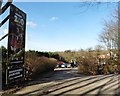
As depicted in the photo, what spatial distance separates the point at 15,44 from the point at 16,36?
38 centimetres

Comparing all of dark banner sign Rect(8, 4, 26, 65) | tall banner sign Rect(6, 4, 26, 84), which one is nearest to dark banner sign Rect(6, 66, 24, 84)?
tall banner sign Rect(6, 4, 26, 84)

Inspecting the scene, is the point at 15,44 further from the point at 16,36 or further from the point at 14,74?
the point at 14,74

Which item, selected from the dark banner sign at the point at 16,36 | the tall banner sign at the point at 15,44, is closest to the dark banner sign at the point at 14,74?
the tall banner sign at the point at 15,44

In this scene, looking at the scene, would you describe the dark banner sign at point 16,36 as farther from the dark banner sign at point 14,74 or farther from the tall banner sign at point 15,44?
the dark banner sign at point 14,74

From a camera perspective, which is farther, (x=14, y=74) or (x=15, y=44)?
(x=15, y=44)

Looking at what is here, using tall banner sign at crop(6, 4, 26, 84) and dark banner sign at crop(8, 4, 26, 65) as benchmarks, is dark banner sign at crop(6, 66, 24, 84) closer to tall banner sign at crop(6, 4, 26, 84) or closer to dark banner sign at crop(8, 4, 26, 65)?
tall banner sign at crop(6, 4, 26, 84)

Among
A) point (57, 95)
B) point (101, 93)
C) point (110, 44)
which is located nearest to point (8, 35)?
point (57, 95)

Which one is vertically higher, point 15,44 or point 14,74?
point 15,44

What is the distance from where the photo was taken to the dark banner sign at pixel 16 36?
9.88 m

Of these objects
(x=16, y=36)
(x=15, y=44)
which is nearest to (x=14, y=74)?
(x=15, y=44)

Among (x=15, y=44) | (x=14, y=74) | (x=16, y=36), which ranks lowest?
(x=14, y=74)

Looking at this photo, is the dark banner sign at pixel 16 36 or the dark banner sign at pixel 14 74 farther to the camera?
the dark banner sign at pixel 16 36

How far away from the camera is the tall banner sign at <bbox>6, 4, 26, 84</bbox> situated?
9.82 metres

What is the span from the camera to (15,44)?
417 inches
